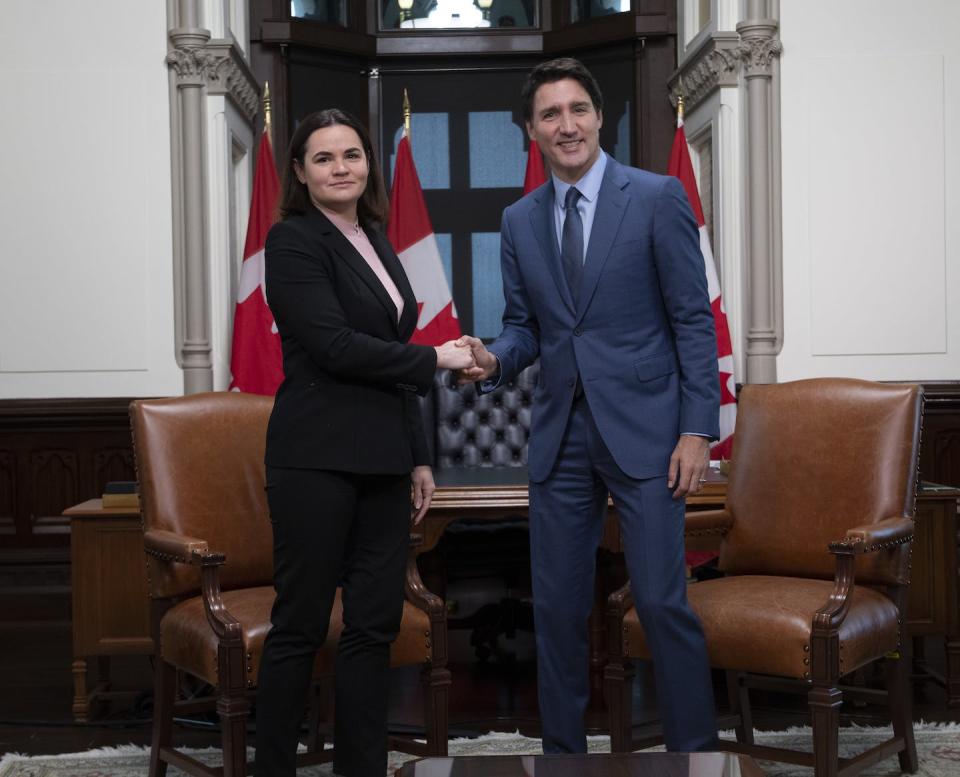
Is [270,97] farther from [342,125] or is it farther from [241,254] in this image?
[342,125]

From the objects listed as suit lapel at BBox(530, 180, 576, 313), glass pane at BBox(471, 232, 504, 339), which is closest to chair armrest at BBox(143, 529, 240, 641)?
suit lapel at BBox(530, 180, 576, 313)

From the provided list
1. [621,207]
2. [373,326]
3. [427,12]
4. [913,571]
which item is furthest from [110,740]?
[427,12]

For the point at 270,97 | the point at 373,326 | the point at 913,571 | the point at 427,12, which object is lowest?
the point at 913,571

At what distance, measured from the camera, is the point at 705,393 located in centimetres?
250

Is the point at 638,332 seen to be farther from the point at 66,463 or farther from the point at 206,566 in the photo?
the point at 66,463

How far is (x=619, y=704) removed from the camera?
285 cm

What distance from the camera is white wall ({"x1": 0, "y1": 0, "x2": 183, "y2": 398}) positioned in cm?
525

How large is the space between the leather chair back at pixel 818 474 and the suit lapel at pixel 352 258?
3.92 ft

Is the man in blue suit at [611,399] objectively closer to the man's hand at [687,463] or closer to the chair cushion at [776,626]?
the man's hand at [687,463]

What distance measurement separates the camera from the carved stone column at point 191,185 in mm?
Result: 5180

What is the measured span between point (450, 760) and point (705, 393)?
98 cm

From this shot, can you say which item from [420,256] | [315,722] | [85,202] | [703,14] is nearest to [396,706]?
[315,722]

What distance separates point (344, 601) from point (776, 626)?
3.25ft

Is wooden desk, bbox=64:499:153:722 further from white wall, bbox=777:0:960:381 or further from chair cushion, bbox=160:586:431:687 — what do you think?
white wall, bbox=777:0:960:381
